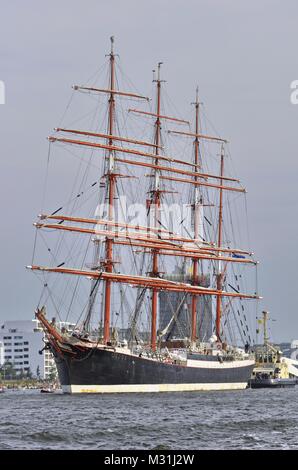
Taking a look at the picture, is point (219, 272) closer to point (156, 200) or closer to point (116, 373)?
point (156, 200)

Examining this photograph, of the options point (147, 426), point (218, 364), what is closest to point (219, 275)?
point (218, 364)

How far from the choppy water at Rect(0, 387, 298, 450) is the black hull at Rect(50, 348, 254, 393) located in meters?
19.4

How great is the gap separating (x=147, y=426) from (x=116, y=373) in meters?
49.5

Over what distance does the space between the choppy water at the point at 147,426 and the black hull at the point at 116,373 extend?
19405 millimetres

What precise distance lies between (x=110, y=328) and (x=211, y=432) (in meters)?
59.5

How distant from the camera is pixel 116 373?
11550 centimetres

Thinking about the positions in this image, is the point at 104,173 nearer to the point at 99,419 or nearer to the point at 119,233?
the point at 119,233

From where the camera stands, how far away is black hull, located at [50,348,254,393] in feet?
373

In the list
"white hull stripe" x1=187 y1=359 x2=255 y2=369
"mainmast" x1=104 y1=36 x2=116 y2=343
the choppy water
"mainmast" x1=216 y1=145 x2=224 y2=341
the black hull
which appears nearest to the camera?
the choppy water

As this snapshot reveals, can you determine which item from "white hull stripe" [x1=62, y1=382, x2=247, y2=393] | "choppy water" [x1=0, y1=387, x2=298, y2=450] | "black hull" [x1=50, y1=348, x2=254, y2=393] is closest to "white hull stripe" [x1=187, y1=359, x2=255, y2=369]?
"black hull" [x1=50, y1=348, x2=254, y2=393]

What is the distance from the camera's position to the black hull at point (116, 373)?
114 meters

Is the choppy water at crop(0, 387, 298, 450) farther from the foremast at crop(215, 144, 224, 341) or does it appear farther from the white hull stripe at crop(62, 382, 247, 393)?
the foremast at crop(215, 144, 224, 341)
